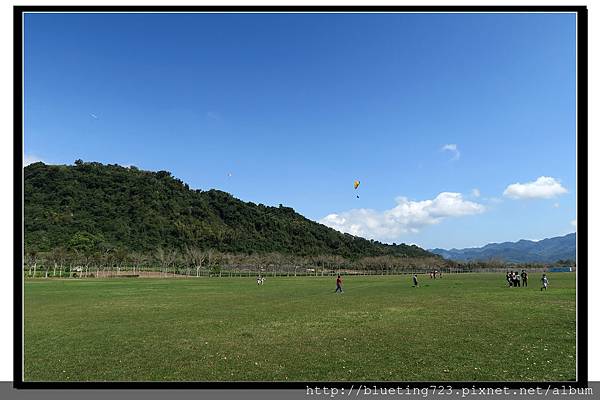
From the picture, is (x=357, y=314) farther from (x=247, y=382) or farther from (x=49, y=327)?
(x=49, y=327)

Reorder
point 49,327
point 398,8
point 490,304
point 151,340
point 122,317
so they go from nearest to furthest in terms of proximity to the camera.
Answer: point 398,8, point 151,340, point 49,327, point 122,317, point 490,304

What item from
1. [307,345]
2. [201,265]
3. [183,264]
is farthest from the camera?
[201,265]

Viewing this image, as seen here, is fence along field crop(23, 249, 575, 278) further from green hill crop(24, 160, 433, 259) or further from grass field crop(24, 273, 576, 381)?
grass field crop(24, 273, 576, 381)

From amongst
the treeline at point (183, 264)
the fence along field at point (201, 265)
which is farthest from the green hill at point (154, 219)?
the fence along field at point (201, 265)

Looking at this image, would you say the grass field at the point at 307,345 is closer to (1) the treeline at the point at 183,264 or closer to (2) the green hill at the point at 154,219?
(1) the treeline at the point at 183,264

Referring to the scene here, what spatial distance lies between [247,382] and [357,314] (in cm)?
942

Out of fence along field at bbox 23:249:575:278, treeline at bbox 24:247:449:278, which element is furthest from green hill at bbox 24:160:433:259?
fence along field at bbox 23:249:575:278

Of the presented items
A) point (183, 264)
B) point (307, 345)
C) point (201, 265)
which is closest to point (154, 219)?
point (183, 264)

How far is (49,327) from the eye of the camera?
44.1 feet

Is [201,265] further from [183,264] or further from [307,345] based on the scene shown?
[307,345]

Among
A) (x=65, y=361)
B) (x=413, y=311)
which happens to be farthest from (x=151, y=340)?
(x=413, y=311)

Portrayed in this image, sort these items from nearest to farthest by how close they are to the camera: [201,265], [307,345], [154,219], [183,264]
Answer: [307,345] < [183,264] < [201,265] < [154,219]

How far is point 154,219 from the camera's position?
9881 centimetres

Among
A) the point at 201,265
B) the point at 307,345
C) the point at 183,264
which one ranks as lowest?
the point at 201,265
